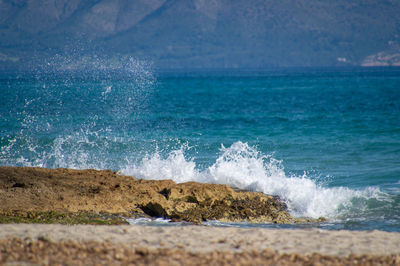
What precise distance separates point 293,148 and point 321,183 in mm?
5639

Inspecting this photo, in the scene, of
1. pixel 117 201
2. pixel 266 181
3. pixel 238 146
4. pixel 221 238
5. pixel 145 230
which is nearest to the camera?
pixel 221 238

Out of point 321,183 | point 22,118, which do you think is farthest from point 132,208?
point 22,118

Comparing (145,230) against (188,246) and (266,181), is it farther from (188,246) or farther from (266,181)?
(266,181)

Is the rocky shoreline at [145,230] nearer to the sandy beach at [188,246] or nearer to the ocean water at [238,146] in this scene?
the sandy beach at [188,246]

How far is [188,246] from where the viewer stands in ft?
22.5

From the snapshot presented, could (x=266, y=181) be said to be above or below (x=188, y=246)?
above

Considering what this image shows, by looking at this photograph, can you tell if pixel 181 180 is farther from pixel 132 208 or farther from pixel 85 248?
pixel 85 248

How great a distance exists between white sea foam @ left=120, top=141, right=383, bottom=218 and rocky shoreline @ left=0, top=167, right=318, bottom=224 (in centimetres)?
59

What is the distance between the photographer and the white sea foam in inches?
442

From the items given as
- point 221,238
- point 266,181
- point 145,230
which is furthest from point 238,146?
point 221,238

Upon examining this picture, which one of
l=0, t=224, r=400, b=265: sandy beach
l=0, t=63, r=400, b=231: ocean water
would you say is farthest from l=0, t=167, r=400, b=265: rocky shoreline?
l=0, t=63, r=400, b=231: ocean water

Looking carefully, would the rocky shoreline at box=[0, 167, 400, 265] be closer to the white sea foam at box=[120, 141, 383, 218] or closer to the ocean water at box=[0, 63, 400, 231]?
the white sea foam at box=[120, 141, 383, 218]

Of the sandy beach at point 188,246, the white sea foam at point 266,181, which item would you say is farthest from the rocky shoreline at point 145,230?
the white sea foam at point 266,181

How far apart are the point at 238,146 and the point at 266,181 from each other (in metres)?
2.15
